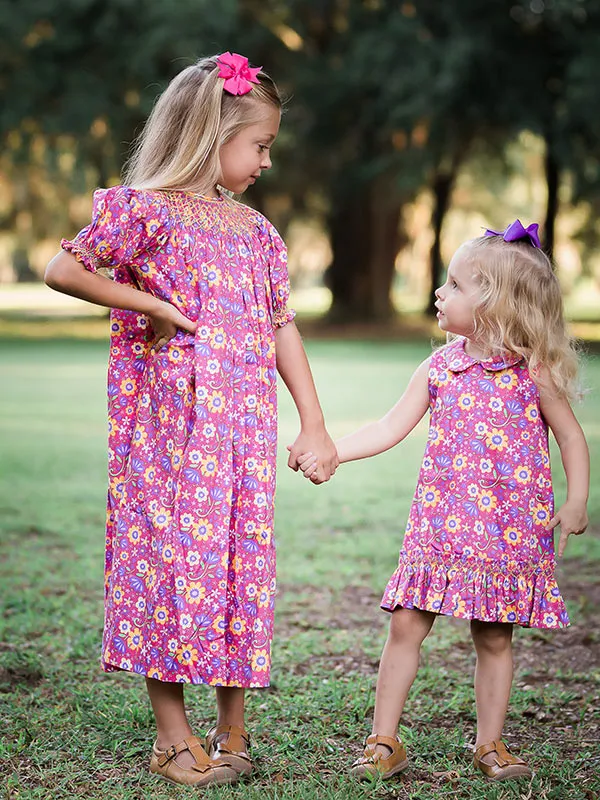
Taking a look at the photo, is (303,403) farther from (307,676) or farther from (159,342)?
(307,676)

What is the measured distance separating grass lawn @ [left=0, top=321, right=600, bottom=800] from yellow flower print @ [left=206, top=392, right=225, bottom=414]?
975mm

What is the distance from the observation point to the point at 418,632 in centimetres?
325

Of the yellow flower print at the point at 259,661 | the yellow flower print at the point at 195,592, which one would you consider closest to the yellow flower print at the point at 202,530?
the yellow flower print at the point at 195,592

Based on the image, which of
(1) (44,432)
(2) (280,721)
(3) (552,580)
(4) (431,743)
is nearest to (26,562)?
(2) (280,721)

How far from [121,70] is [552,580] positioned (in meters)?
20.2

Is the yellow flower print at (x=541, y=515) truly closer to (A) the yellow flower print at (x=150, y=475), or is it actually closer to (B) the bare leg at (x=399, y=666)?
(B) the bare leg at (x=399, y=666)

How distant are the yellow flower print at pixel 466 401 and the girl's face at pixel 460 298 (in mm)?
200

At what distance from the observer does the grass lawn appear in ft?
10.5

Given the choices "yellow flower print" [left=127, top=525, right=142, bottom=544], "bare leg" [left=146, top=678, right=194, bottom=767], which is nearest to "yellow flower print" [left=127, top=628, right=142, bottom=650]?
"bare leg" [left=146, top=678, right=194, bottom=767]

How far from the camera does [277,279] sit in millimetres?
3334

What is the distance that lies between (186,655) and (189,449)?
1.74 ft

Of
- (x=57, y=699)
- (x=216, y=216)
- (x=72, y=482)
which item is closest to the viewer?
(x=216, y=216)

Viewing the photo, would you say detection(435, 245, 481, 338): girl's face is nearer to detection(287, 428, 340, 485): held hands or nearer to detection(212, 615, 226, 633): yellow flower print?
detection(287, 428, 340, 485): held hands

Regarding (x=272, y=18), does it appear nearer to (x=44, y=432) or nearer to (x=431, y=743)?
(x=44, y=432)
